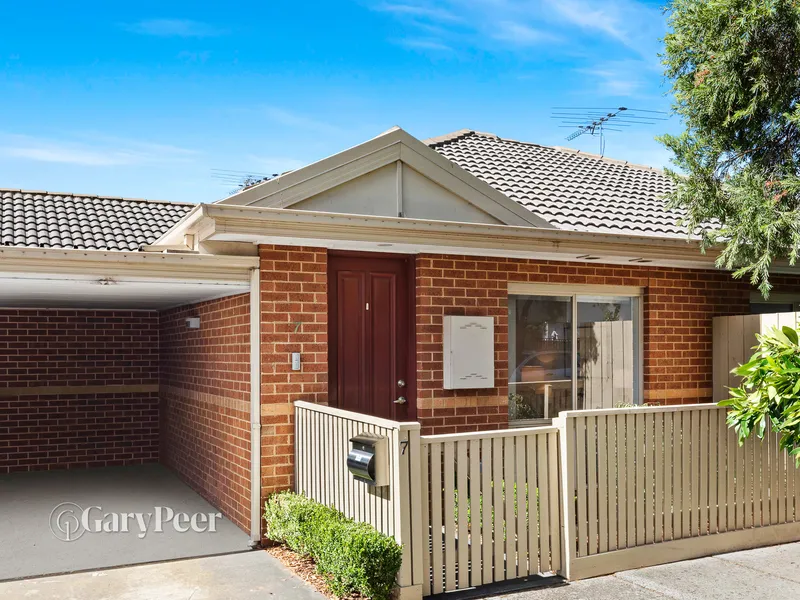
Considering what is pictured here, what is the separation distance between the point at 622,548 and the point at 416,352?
9.06ft

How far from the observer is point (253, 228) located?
617cm

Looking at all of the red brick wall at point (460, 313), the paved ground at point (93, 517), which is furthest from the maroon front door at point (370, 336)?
the paved ground at point (93, 517)

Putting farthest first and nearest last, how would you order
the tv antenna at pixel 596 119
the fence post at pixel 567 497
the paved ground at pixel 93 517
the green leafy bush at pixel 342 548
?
the tv antenna at pixel 596 119 < the paved ground at pixel 93 517 < the fence post at pixel 567 497 < the green leafy bush at pixel 342 548

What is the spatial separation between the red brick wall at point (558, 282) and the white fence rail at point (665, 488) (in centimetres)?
199

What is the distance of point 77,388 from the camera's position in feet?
37.3

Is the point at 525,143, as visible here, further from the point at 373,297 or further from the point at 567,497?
the point at 567,497

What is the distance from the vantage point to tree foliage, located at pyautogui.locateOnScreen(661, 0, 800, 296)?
22.5 ft

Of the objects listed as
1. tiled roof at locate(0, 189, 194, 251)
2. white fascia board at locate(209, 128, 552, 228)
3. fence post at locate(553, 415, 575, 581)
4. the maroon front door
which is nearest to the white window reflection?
white fascia board at locate(209, 128, 552, 228)

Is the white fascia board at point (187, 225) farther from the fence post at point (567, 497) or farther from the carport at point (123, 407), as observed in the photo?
the fence post at point (567, 497)

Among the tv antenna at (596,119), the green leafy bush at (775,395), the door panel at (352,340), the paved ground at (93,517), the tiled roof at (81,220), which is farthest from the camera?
the tv antenna at (596,119)

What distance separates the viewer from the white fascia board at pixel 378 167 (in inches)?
267

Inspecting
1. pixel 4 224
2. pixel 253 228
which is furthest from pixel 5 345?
pixel 253 228

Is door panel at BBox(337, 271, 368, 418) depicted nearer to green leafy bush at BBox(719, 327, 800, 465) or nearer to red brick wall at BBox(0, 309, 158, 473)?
green leafy bush at BBox(719, 327, 800, 465)

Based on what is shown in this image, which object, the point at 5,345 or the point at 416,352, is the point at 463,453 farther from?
the point at 5,345
